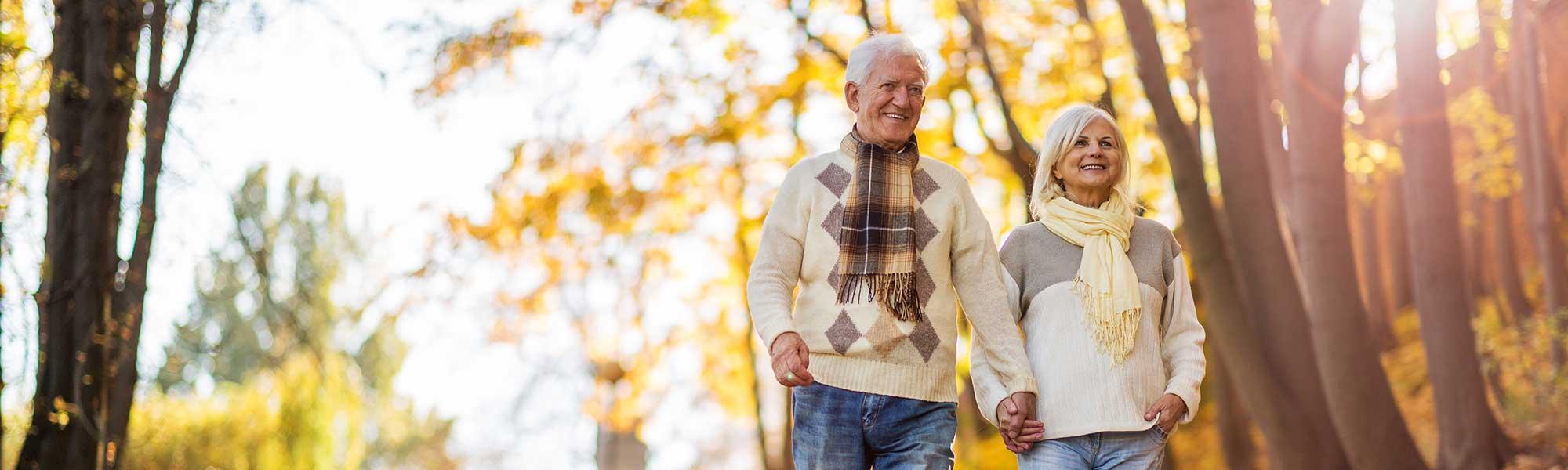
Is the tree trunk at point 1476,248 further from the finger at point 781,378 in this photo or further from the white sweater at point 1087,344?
the finger at point 781,378

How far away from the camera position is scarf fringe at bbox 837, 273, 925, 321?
333cm

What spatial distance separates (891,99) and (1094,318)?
75 centimetres

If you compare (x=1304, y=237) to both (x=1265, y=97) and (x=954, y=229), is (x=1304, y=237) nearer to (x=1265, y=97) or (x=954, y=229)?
(x=1265, y=97)

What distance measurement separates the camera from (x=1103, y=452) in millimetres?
3422

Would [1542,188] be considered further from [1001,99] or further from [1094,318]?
[1094,318]

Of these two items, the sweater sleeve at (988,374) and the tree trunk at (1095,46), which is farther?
the tree trunk at (1095,46)

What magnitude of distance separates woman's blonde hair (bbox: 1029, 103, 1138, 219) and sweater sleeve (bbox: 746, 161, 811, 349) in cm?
66

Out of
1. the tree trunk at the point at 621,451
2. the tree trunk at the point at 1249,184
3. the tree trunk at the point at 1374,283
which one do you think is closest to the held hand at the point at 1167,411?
the tree trunk at the point at 1249,184

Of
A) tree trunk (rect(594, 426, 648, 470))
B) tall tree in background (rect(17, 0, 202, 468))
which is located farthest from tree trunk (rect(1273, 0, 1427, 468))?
tree trunk (rect(594, 426, 648, 470))

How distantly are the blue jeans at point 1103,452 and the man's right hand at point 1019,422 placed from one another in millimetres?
55

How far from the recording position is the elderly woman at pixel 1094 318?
11.2 feet

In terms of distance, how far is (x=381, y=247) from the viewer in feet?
57.1

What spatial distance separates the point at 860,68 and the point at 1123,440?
3.68ft

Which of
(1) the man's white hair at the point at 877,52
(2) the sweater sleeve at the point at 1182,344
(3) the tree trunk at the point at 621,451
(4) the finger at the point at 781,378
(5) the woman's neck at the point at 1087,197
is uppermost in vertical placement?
(3) the tree trunk at the point at 621,451
